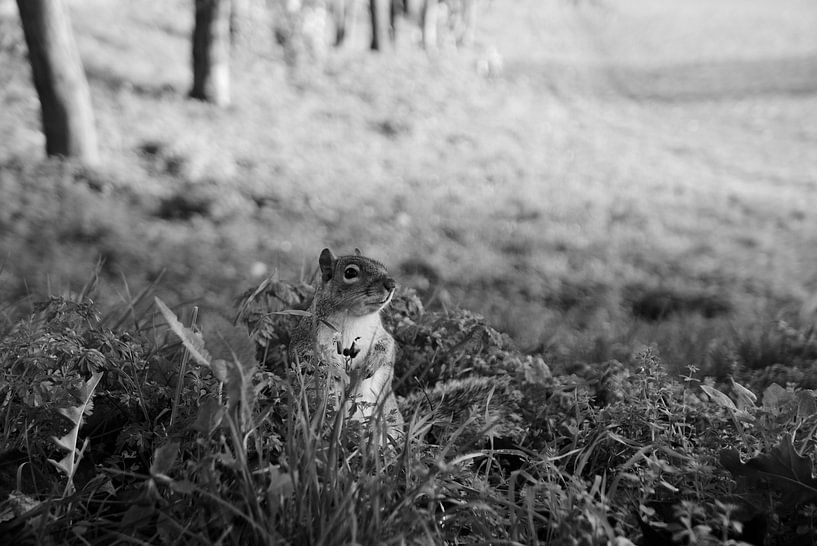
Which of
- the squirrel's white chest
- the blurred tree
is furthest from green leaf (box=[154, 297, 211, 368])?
the blurred tree

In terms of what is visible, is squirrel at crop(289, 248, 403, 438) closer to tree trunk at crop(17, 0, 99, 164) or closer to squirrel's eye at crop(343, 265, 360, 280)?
squirrel's eye at crop(343, 265, 360, 280)

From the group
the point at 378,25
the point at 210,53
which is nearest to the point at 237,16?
the point at 378,25

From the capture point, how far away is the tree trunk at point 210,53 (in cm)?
1102

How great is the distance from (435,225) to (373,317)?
270 inches

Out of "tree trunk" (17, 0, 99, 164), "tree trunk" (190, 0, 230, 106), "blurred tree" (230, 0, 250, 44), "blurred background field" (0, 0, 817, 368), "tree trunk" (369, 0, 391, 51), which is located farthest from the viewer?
"tree trunk" (369, 0, 391, 51)

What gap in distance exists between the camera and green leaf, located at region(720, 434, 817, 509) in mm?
2053

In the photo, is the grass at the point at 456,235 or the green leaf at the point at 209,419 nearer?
the green leaf at the point at 209,419

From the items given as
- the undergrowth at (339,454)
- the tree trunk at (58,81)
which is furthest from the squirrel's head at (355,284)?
the tree trunk at (58,81)

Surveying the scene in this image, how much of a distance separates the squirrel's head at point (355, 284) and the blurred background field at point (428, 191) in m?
0.56

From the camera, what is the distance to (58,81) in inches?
324

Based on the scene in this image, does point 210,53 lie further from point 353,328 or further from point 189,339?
point 189,339

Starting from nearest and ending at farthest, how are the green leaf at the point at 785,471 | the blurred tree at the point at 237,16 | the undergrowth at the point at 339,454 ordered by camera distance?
the undergrowth at the point at 339,454 → the green leaf at the point at 785,471 → the blurred tree at the point at 237,16

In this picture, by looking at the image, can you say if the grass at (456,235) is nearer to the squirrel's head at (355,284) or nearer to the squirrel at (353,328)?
the squirrel at (353,328)

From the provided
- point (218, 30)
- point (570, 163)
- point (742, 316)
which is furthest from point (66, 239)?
point (570, 163)
